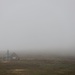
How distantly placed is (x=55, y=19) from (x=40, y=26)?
166mm

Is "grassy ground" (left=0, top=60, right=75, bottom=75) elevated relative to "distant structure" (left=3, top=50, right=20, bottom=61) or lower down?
lower down

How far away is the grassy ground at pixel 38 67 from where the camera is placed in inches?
61.1

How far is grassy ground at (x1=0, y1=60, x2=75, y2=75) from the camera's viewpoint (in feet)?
5.09

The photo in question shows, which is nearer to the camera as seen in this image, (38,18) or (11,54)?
(11,54)

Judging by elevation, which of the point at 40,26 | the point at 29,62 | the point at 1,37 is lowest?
the point at 29,62

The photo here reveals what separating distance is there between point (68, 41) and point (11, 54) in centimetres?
56

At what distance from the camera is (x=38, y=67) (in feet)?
5.21

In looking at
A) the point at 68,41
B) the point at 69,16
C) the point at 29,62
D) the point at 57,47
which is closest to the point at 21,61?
the point at 29,62

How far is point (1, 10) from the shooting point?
1.71m

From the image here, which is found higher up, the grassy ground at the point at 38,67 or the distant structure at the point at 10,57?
the distant structure at the point at 10,57

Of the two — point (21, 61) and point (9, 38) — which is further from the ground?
point (9, 38)

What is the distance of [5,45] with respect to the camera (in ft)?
5.44

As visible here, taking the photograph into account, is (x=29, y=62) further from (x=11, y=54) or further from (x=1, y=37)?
(x=1, y=37)

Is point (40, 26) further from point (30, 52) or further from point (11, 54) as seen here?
point (11, 54)
